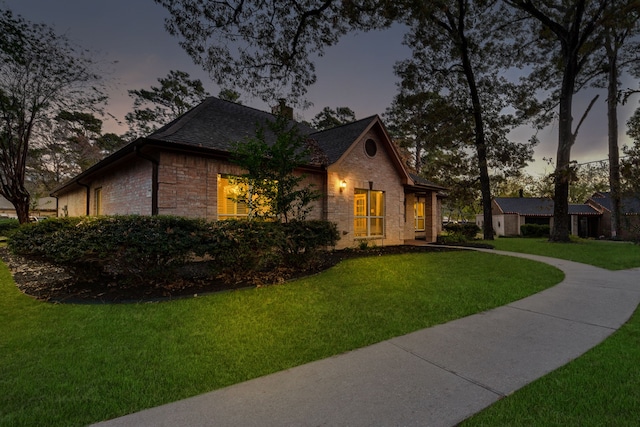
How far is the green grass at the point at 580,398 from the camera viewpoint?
6.33 ft

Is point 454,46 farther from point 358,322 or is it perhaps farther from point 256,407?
point 256,407

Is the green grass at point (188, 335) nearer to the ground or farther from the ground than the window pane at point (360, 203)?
nearer to the ground

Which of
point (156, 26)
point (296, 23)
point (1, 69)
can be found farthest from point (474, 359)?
point (1, 69)

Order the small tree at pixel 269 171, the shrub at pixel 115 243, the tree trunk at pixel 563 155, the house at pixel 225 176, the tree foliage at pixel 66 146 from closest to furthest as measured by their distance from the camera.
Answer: the shrub at pixel 115 243 < the small tree at pixel 269 171 < the house at pixel 225 176 < the tree trunk at pixel 563 155 < the tree foliage at pixel 66 146

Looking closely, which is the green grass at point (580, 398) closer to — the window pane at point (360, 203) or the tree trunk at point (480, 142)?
the window pane at point (360, 203)

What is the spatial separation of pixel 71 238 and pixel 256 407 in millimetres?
4977

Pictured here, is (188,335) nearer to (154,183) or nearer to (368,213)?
(154,183)

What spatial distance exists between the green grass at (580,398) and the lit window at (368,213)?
367 inches

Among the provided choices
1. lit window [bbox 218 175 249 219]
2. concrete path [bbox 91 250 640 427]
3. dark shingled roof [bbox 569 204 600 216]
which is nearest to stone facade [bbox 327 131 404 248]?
lit window [bbox 218 175 249 219]

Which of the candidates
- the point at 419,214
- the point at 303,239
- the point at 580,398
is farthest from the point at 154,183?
the point at 419,214

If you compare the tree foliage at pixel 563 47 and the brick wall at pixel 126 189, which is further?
the tree foliage at pixel 563 47

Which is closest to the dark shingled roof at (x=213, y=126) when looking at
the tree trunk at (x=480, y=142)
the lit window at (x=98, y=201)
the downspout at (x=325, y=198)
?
the downspout at (x=325, y=198)

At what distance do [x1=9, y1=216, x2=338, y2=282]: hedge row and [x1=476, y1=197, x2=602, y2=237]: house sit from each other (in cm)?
3336

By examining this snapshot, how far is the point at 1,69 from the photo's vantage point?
1270cm
